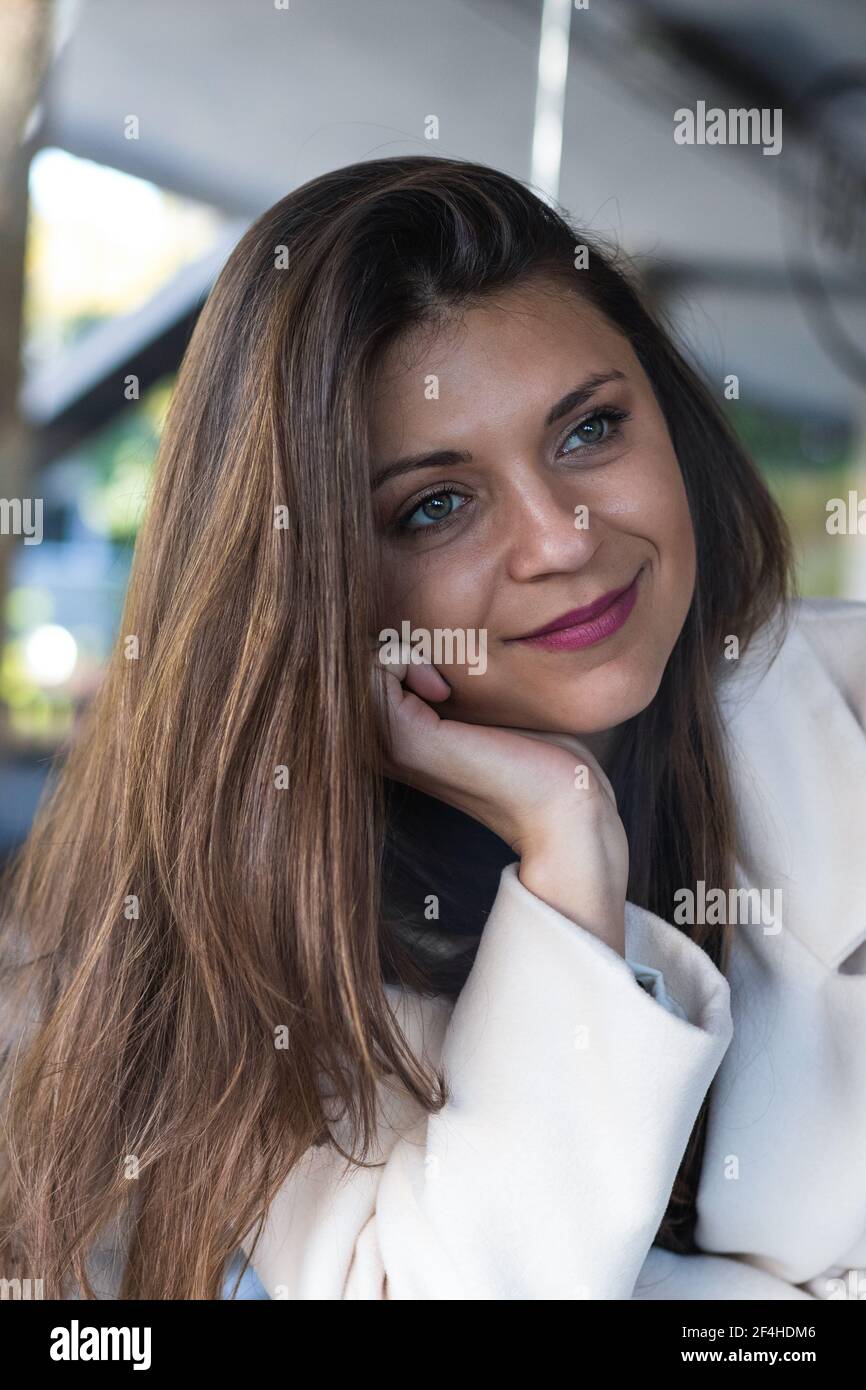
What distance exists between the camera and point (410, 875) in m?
0.81

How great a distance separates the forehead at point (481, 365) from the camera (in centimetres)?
67

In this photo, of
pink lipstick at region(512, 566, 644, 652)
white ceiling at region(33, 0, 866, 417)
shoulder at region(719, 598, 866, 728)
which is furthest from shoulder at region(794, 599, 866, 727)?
white ceiling at region(33, 0, 866, 417)

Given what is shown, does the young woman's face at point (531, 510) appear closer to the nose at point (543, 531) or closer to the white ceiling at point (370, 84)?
the nose at point (543, 531)

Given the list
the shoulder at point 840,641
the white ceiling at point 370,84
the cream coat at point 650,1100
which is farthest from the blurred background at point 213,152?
the cream coat at point 650,1100

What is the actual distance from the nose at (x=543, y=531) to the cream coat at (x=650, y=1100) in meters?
0.20

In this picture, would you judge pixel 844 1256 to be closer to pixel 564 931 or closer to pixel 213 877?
pixel 564 931

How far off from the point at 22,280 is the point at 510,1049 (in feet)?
2.99

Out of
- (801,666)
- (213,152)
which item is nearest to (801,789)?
(801,666)

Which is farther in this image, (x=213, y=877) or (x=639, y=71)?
(x=639, y=71)

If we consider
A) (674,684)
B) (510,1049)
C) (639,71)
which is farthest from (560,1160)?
(639,71)

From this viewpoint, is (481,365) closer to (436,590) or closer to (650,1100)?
(436,590)

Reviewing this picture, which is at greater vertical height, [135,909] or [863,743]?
[863,743]

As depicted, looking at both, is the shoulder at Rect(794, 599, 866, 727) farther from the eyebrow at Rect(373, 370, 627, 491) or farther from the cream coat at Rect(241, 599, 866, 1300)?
the eyebrow at Rect(373, 370, 627, 491)

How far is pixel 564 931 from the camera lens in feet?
2.13
